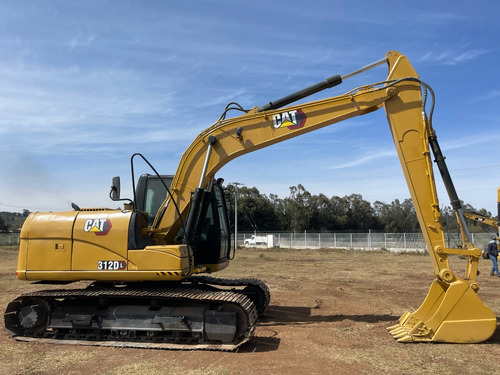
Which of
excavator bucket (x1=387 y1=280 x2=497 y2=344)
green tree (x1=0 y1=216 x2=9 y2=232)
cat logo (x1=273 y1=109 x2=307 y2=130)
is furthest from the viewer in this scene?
green tree (x1=0 y1=216 x2=9 y2=232)

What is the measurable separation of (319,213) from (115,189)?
73009 millimetres

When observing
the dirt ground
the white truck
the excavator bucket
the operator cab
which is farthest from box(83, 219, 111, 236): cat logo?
the white truck

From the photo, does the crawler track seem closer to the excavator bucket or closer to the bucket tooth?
the bucket tooth

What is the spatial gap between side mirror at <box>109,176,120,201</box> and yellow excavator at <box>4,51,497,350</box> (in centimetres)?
2

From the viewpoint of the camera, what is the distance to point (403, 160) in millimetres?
7414

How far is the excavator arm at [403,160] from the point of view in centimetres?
670

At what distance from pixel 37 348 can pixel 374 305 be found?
7.59 meters

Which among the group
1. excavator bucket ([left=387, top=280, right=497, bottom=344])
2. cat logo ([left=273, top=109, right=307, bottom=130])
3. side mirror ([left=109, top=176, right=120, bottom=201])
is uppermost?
cat logo ([left=273, top=109, right=307, bottom=130])

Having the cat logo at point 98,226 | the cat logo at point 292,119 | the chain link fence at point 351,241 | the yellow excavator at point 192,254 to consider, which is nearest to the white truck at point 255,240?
Result: the chain link fence at point 351,241

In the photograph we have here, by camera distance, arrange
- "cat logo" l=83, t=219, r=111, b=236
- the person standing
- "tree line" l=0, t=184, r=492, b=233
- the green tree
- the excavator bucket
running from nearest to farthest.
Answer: the excavator bucket → "cat logo" l=83, t=219, r=111, b=236 → the person standing → the green tree → "tree line" l=0, t=184, r=492, b=233

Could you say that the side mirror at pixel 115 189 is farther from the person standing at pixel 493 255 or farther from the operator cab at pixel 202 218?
the person standing at pixel 493 255

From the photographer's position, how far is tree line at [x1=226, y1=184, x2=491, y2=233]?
73.4 m

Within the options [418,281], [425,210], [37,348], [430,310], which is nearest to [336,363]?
[430,310]

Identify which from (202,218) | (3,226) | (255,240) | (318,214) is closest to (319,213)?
(318,214)
